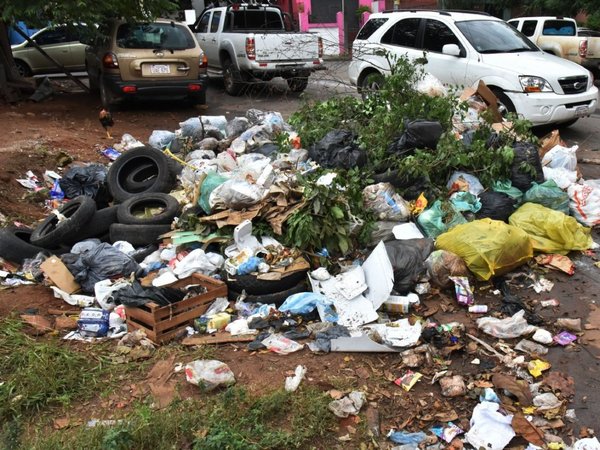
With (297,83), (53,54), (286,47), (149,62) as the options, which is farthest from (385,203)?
(53,54)

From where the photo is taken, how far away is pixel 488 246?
14.7ft

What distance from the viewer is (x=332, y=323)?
13.2 ft

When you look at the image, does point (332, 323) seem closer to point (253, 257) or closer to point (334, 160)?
point (253, 257)

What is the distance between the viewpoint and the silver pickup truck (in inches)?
465

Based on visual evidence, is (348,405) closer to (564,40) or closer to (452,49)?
(452,49)

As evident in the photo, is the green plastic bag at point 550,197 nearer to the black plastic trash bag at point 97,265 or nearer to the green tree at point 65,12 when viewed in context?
the black plastic trash bag at point 97,265

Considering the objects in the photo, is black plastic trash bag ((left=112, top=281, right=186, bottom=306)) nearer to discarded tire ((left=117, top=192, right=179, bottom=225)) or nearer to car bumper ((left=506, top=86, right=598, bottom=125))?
discarded tire ((left=117, top=192, right=179, bottom=225))

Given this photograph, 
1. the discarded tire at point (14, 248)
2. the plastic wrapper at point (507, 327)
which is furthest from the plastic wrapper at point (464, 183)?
the discarded tire at point (14, 248)

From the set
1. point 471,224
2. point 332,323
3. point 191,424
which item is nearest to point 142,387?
point 191,424

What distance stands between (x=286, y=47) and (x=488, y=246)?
864cm

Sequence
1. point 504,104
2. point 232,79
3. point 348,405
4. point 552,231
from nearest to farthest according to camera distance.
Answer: point 348,405
point 552,231
point 504,104
point 232,79

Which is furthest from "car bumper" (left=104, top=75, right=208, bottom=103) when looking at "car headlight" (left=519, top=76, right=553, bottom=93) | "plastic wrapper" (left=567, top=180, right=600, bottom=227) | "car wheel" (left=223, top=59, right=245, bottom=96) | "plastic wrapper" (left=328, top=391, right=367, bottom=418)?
"plastic wrapper" (left=328, top=391, right=367, bottom=418)

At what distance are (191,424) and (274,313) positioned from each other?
1369 mm

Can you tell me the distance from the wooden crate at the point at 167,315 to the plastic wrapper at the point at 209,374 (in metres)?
0.54
